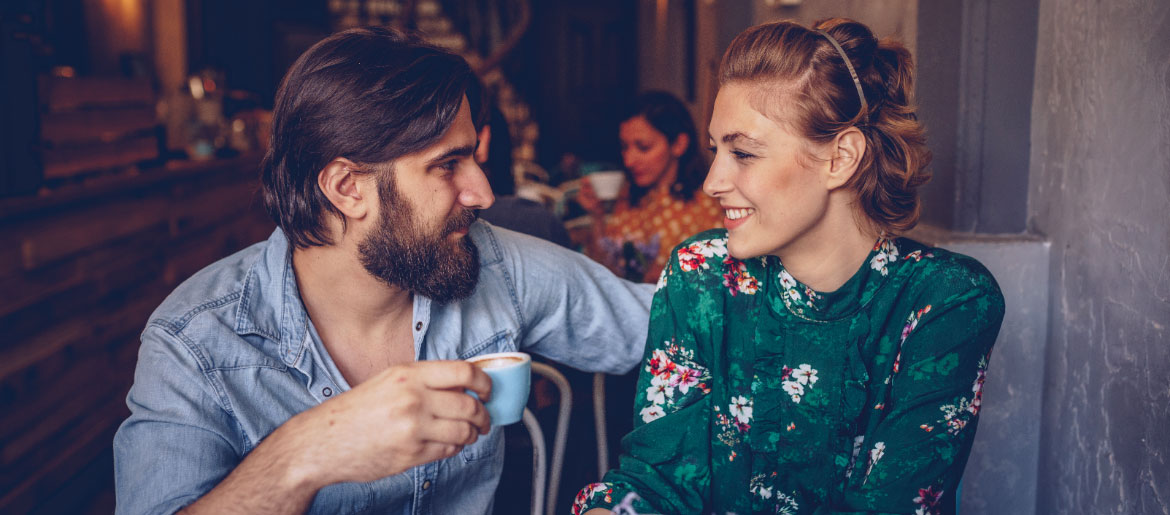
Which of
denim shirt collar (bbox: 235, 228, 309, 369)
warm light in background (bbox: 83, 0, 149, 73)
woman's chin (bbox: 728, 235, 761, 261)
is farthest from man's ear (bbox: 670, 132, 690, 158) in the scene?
warm light in background (bbox: 83, 0, 149, 73)

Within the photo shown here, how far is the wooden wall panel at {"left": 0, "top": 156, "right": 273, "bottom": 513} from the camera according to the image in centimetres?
252

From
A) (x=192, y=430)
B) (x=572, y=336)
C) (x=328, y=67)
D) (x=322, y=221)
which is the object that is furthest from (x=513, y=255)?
(x=192, y=430)

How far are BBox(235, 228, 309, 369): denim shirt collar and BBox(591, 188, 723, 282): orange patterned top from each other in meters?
1.66

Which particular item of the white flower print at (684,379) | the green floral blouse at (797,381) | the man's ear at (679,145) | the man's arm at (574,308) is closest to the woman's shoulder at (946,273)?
the green floral blouse at (797,381)

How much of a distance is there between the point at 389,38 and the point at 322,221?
327mm

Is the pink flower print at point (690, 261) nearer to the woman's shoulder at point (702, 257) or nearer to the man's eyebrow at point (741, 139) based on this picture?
the woman's shoulder at point (702, 257)

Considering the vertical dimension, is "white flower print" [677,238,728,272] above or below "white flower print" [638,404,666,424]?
above

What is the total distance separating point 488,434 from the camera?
133cm

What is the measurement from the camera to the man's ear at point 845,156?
1.32 m

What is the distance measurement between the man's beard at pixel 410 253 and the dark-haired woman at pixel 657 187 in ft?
5.55

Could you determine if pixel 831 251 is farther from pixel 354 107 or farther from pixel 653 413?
pixel 354 107

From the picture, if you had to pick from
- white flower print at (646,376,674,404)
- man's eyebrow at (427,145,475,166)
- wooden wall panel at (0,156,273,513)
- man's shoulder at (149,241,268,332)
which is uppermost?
man's eyebrow at (427,145,475,166)

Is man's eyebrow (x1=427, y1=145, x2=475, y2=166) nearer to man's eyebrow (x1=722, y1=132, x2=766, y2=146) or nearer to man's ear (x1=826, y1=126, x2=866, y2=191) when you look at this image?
man's eyebrow (x1=722, y1=132, x2=766, y2=146)

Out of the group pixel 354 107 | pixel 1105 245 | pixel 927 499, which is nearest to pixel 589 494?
pixel 927 499
